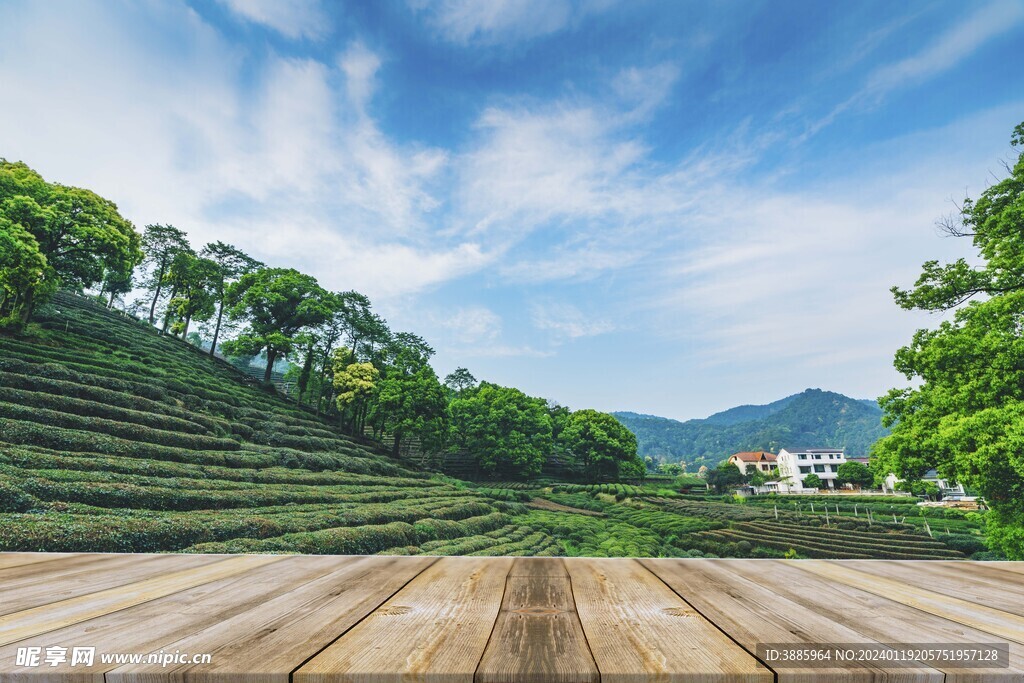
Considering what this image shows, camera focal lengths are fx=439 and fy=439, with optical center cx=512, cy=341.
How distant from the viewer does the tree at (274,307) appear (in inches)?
803

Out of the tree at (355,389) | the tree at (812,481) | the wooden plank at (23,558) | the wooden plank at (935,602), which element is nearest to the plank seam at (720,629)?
the wooden plank at (935,602)

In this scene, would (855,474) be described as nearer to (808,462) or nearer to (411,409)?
(808,462)

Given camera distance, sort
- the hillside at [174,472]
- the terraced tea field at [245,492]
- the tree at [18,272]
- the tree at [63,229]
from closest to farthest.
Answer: the hillside at [174,472]
the terraced tea field at [245,492]
the tree at [18,272]
the tree at [63,229]

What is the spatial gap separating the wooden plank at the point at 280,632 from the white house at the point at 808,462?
3752 centimetres

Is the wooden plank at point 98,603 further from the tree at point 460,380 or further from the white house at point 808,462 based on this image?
the white house at point 808,462

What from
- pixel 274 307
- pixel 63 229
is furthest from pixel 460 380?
pixel 63 229

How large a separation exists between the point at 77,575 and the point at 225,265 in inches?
1094

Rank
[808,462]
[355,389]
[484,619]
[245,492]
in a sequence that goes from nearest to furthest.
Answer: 1. [484,619]
2. [245,492]
3. [355,389]
4. [808,462]

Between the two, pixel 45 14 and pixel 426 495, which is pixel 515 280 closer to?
pixel 426 495

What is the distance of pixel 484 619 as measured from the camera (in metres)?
0.88

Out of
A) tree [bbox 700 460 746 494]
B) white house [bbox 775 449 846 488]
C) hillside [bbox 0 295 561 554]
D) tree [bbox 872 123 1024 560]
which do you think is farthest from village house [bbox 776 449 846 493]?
tree [bbox 872 123 1024 560]

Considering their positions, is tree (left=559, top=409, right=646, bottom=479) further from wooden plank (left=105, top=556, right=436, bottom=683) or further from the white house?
wooden plank (left=105, top=556, right=436, bottom=683)

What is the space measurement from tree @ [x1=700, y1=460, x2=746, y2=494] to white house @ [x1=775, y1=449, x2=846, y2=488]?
7.24 metres

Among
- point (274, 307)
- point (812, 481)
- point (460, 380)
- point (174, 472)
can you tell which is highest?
point (274, 307)
